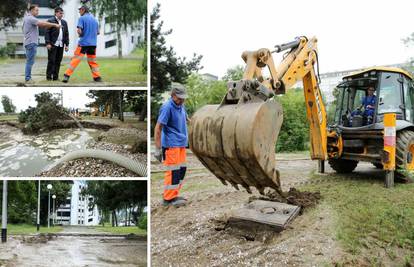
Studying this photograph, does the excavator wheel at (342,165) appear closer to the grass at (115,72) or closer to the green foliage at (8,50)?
the grass at (115,72)

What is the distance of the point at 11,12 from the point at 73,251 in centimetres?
173

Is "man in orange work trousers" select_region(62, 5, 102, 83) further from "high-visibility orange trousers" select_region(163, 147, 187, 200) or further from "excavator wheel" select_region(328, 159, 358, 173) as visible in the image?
"excavator wheel" select_region(328, 159, 358, 173)

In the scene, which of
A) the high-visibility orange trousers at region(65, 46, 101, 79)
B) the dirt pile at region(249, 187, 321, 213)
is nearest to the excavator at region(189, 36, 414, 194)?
the dirt pile at region(249, 187, 321, 213)

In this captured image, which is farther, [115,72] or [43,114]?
[115,72]

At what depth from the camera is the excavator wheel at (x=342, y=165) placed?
8241mm

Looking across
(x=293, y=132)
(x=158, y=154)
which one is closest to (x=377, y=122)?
(x=158, y=154)

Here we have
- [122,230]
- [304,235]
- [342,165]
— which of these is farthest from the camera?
[342,165]

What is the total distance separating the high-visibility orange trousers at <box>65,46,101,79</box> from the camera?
9.13 ft

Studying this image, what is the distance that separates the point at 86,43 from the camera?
9.23 feet

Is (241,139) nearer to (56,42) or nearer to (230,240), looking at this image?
(230,240)

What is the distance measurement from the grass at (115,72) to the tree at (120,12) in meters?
0.23

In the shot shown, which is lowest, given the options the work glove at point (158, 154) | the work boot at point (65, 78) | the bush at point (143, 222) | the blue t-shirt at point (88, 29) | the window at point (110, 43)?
the bush at point (143, 222)

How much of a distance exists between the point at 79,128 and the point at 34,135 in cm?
29

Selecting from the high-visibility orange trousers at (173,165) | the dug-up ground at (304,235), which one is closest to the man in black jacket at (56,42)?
the dug-up ground at (304,235)
